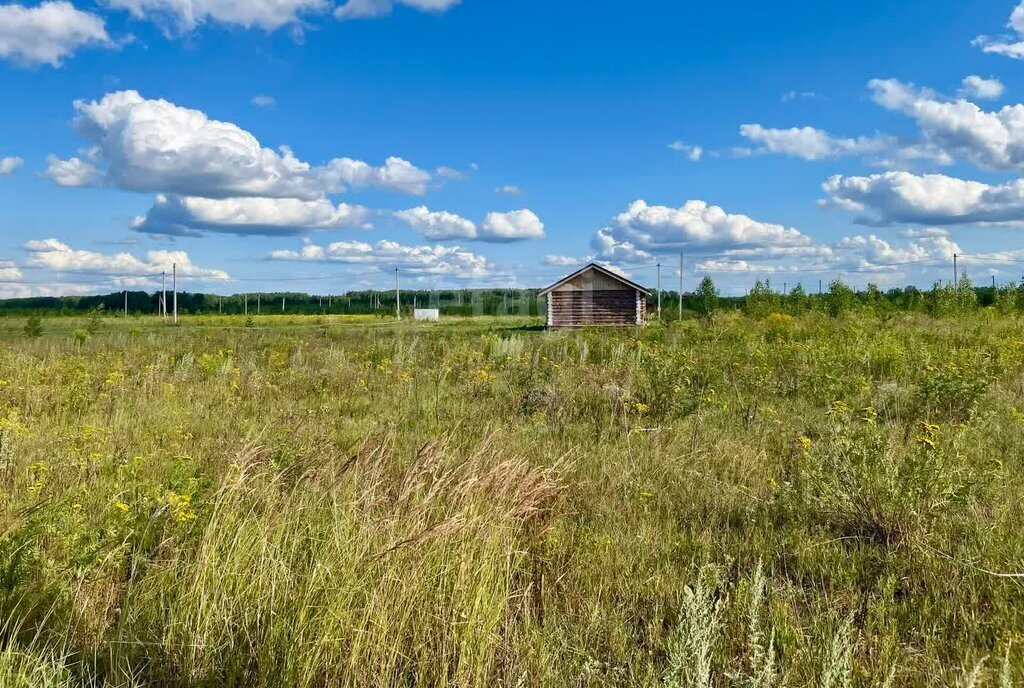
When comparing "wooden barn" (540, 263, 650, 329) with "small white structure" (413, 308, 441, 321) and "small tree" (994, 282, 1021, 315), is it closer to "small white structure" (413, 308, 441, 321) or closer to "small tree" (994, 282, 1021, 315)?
"small tree" (994, 282, 1021, 315)

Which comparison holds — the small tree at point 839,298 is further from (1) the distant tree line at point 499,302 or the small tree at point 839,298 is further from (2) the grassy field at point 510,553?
(2) the grassy field at point 510,553

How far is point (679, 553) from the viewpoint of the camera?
358cm

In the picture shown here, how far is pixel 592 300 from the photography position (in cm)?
3334

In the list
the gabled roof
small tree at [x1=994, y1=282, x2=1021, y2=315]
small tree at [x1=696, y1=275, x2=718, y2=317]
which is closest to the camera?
small tree at [x1=994, y1=282, x2=1021, y2=315]

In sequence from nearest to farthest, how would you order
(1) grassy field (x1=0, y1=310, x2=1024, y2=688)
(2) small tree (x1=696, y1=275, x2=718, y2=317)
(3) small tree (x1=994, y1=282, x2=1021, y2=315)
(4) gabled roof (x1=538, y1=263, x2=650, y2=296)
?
(1) grassy field (x1=0, y1=310, x2=1024, y2=688) → (3) small tree (x1=994, y1=282, x2=1021, y2=315) → (4) gabled roof (x1=538, y1=263, x2=650, y2=296) → (2) small tree (x1=696, y1=275, x2=718, y2=317)

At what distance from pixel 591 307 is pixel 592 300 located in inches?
14.1

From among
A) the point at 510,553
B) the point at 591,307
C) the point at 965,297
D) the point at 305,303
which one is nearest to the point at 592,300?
the point at 591,307

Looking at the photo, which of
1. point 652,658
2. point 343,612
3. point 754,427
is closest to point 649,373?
point 754,427

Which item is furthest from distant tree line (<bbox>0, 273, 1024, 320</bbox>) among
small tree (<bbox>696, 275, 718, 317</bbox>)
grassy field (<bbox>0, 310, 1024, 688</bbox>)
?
grassy field (<bbox>0, 310, 1024, 688</bbox>)

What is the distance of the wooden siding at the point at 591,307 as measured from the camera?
1302 inches

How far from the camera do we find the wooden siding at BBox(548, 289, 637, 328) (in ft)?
108

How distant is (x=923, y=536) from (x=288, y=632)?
3.23 meters

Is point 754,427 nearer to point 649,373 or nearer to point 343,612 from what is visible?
point 649,373

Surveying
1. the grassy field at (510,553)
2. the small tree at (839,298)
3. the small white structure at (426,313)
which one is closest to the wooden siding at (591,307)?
the small tree at (839,298)
